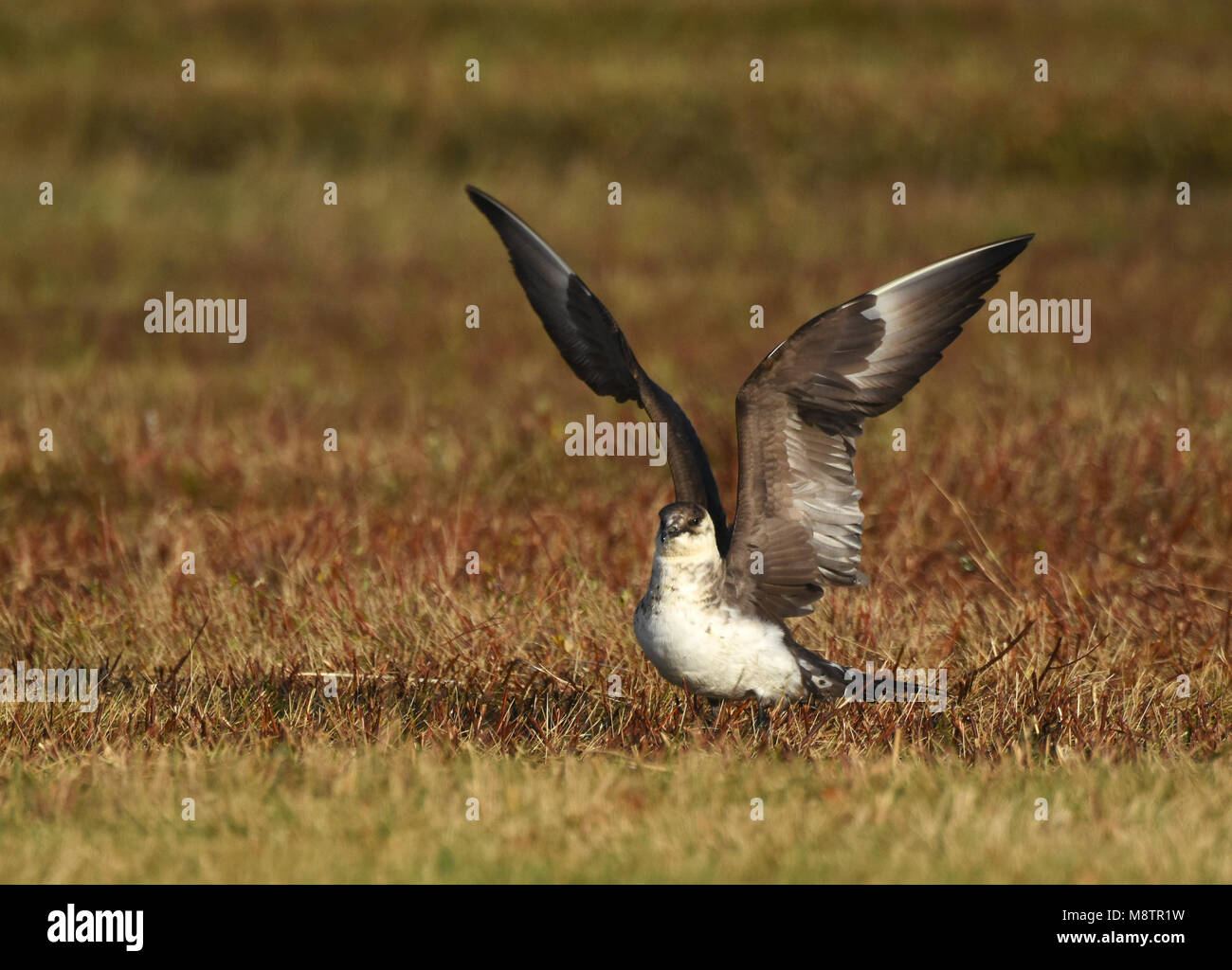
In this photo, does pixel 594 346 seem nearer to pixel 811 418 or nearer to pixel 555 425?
pixel 811 418

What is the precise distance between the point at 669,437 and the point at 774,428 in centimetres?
34

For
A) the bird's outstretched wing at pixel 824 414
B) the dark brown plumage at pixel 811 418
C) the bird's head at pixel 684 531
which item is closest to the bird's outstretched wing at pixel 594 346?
the dark brown plumage at pixel 811 418

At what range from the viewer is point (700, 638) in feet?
16.4

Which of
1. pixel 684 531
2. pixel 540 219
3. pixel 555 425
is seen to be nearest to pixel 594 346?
pixel 684 531

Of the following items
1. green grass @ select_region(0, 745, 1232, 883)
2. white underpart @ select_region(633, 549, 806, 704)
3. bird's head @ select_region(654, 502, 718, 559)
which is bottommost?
green grass @ select_region(0, 745, 1232, 883)

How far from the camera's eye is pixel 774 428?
523cm

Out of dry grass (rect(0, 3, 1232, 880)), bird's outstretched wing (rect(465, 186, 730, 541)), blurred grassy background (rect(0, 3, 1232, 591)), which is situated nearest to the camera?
dry grass (rect(0, 3, 1232, 880))

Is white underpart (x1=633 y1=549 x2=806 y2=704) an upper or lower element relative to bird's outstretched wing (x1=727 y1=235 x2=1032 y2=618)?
lower

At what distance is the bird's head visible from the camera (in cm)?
495

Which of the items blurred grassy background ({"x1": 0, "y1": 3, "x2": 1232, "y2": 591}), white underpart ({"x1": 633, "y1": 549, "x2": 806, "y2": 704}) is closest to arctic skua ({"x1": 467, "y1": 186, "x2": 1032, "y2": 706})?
white underpart ({"x1": 633, "y1": 549, "x2": 806, "y2": 704})

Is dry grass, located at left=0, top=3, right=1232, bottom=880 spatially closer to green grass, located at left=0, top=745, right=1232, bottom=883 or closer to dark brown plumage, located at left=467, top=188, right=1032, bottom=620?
green grass, located at left=0, top=745, right=1232, bottom=883

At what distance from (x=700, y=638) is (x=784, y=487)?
2.04 feet

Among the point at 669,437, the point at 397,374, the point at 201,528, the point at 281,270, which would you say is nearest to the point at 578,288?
the point at 669,437

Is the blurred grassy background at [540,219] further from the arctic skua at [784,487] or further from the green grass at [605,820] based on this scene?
the green grass at [605,820]
